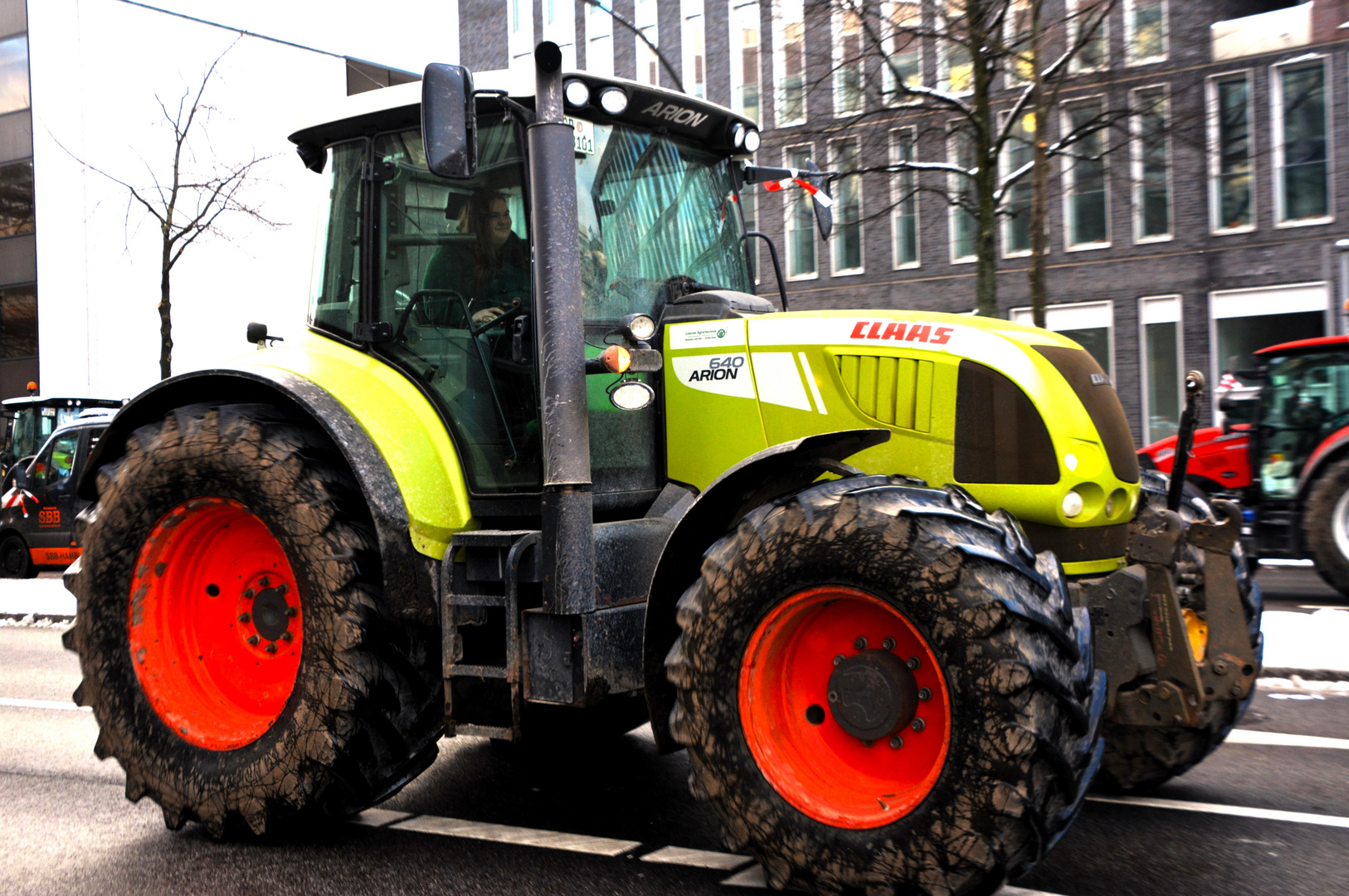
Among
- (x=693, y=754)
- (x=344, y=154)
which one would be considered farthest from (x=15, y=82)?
(x=693, y=754)

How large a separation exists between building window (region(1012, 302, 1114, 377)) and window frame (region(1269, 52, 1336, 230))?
3331 mm

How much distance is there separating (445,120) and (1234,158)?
2190 cm

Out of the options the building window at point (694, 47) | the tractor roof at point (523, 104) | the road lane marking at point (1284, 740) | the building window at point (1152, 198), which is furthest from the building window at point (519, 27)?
the road lane marking at point (1284, 740)

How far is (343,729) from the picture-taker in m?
4.35

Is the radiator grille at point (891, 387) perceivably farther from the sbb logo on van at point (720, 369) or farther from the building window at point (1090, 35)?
the building window at point (1090, 35)

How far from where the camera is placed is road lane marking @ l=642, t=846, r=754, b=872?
421cm

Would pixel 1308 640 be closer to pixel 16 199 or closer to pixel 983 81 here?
pixel 983 81

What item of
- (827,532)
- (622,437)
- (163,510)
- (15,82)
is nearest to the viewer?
(827,532)

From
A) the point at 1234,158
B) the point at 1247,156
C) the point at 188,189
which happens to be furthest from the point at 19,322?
the point at 1247,156

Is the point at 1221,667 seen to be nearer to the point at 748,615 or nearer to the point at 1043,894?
the point at 1043,894

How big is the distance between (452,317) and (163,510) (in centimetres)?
138

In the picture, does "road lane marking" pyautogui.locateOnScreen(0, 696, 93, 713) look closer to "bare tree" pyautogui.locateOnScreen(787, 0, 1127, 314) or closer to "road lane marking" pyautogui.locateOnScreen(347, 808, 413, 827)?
"road lane marking" pyautogui.locateOnScreen(347, 808, 413, 827)

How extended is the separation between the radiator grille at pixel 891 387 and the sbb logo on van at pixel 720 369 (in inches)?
14.4

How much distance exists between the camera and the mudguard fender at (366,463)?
443 cm
